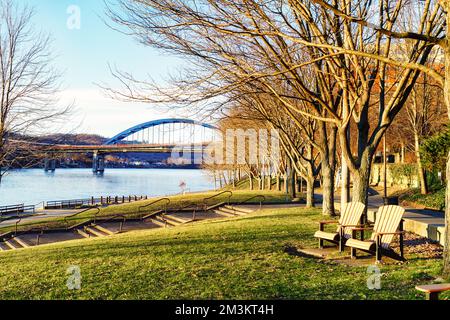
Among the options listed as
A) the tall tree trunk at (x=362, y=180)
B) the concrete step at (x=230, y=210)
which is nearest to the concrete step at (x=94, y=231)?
Result: the concrete step at (x=230, y=210)

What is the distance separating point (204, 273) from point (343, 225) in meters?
3.29

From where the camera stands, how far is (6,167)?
17.7 metres

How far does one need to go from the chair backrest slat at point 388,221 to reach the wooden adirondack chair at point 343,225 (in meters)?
0.53

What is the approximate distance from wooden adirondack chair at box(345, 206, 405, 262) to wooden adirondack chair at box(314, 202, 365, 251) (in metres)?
0.58

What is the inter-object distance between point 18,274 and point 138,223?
42.3ft

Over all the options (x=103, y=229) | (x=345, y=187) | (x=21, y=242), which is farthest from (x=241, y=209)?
(x=21, y=242)

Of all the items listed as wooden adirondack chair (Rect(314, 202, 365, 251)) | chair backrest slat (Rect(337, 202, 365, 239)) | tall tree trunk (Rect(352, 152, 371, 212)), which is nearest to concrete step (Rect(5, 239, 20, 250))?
wooden adirondack chair (Rect(314, 202, 365, 251))

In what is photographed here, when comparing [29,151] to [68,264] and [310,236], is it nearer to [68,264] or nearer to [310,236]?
[68,264]

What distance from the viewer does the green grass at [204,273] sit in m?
6.36

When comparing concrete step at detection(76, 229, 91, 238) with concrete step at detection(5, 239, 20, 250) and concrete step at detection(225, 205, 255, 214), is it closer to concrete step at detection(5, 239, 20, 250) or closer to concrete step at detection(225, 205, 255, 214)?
concrete step at detection(5, 239, 20, 250)

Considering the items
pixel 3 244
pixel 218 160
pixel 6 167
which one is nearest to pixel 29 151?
pixel 6 167

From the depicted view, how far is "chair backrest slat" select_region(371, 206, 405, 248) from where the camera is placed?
8.44m

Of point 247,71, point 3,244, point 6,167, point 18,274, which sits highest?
point 247,71

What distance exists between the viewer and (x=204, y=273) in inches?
300
